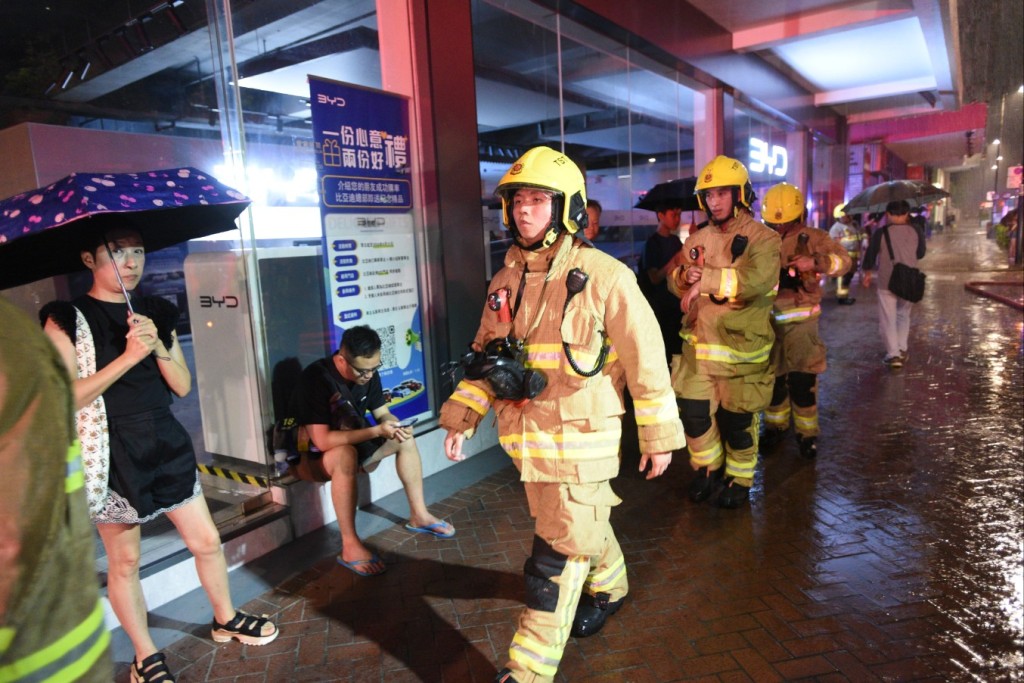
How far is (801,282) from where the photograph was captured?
566 centimetres

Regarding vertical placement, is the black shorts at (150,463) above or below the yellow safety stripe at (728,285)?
below

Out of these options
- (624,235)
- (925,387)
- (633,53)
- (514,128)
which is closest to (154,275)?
(514,128)

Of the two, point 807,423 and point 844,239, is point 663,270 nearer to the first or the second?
point 807,423

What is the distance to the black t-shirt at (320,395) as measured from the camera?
3.98 m

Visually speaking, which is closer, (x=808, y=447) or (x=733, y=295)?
(x=733, y=295)

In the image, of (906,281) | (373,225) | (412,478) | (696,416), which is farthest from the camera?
(906,281)

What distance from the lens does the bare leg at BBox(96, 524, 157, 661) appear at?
115 inches

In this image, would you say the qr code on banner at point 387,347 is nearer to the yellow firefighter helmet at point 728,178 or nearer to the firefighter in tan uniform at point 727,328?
the firefighter in tan uniform at point 727,328

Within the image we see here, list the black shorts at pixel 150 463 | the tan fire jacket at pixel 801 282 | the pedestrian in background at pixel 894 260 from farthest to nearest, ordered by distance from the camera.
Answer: the pedestrian in background at pixel 894 260 → the tan fire jacket at pixel 801 282 → the black shorts at pixel 150 463

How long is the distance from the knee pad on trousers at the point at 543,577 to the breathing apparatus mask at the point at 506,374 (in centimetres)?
68

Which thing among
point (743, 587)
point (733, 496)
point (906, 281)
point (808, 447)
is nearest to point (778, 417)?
point (808, 447)

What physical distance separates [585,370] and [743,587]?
188cm

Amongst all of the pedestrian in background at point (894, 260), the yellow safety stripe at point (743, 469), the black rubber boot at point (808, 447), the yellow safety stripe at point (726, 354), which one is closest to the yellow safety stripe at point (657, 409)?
the yellow safety stripe at point (726, 354)

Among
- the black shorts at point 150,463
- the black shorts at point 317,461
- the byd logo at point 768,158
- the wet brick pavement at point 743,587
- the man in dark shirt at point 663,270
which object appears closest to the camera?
the black shorts at point 150,463
